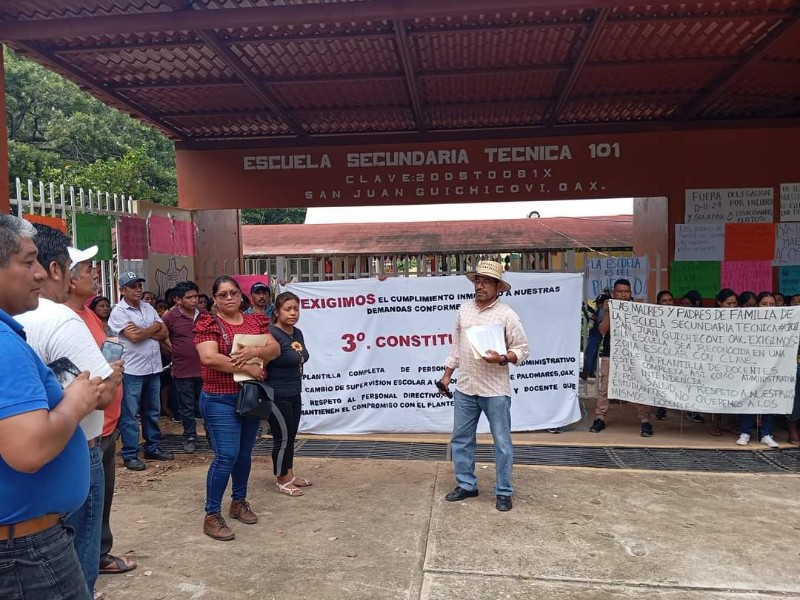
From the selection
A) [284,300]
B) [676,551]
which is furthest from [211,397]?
[676,551]

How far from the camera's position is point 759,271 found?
800 centimetres

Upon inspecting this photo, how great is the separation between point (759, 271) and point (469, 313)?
540 centimetres

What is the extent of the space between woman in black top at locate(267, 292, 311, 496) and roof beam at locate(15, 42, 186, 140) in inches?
142

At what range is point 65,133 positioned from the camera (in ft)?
70.4

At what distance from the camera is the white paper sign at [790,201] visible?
7.96 metres

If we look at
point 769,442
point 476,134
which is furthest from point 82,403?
point 476,134

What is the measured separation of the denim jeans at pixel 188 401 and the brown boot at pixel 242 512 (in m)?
2.08

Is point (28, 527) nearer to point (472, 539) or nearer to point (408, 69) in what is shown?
point (472, 539)

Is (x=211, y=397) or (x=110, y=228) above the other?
(x=110, y=228)

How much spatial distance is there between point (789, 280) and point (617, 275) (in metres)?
2.28

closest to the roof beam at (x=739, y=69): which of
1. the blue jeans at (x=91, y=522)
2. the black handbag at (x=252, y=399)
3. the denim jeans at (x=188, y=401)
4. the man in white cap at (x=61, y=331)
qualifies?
the black handbag at (x=252, y=399)

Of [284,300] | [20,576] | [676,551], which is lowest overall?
[676,551]

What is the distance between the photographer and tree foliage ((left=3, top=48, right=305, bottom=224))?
66.2 ft

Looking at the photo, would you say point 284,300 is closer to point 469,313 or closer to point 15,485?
point 469,313
